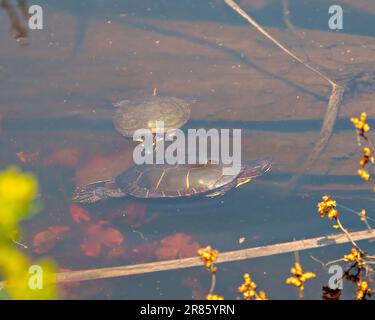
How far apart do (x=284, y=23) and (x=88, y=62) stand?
2.72m

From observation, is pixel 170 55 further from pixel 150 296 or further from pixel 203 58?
pixel 150 296

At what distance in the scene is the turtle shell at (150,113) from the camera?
567 centimetres

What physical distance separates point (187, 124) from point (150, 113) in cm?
54

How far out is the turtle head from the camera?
4953 mm

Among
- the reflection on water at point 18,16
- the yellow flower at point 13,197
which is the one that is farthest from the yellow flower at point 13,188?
Answer: the reflection on water at point 18,16

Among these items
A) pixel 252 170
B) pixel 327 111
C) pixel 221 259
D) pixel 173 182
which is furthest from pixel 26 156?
pixel 327 111

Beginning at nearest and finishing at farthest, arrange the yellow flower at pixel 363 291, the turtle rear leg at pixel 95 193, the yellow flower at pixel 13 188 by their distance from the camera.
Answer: the yellow flower at pixel 13 188, the yellow flower at pixel 363 291, the turtle rear leg at pixel 95 193

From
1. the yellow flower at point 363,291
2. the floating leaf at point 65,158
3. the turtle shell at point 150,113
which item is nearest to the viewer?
the yellow flower at point 363,291

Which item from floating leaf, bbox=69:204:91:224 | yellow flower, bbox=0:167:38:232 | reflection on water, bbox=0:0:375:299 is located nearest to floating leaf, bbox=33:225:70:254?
reflection on water, bbox=0:0:375:299

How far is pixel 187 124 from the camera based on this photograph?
569 cm

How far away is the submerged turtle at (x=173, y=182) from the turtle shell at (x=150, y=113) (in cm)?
66

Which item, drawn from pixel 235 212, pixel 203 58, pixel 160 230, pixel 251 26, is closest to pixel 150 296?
pixel 160 230

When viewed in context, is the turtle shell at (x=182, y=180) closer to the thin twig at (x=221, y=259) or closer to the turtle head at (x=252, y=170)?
the turtle head at (x=252, y=170)

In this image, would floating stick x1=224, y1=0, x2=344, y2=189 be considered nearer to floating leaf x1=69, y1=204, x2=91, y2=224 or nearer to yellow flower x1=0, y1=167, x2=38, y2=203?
floating leaf x1=69, y1=204, x2=91, y2=224
